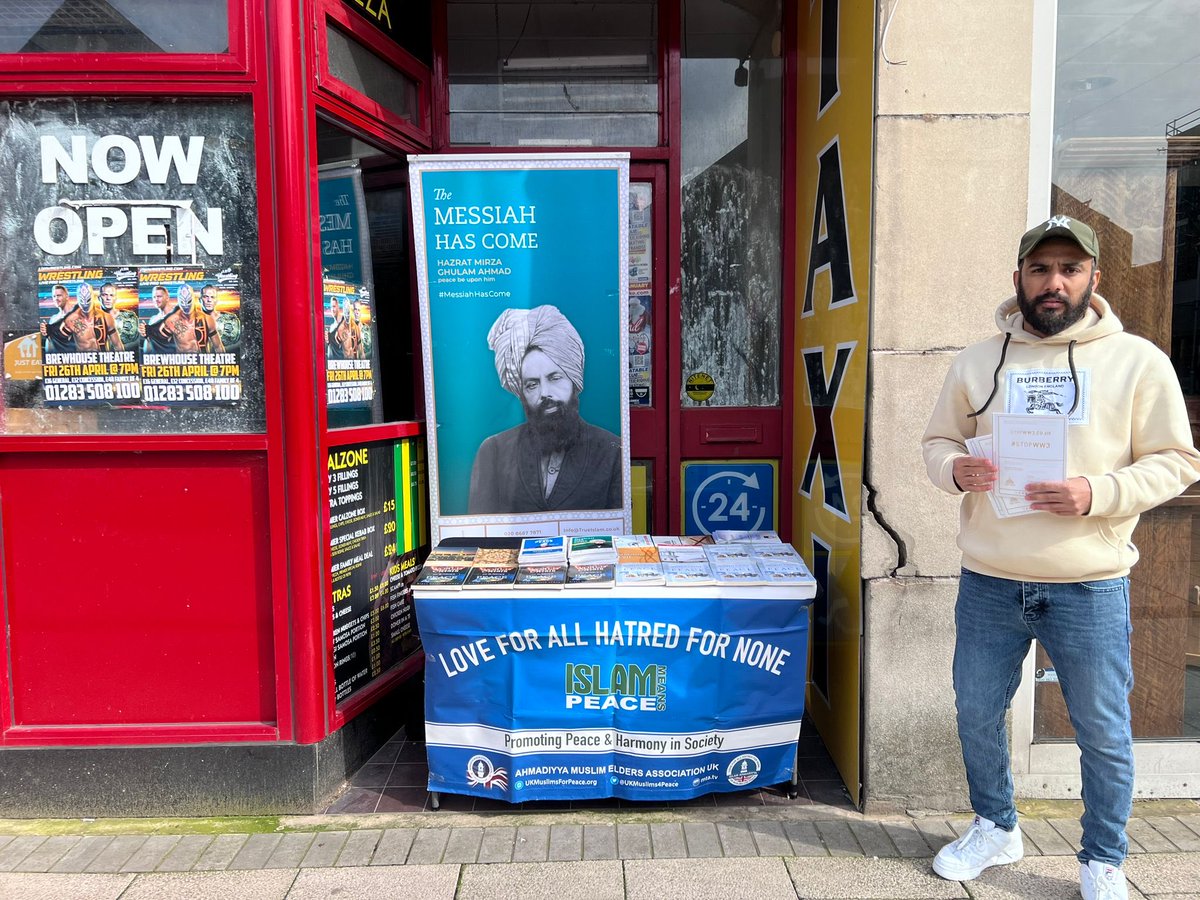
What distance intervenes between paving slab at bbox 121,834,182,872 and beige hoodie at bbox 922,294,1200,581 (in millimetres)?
3000

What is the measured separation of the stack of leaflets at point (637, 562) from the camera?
3.16 meters

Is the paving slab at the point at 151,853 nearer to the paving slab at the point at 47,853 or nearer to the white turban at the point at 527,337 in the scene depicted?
the paving slab at the point at 47,853

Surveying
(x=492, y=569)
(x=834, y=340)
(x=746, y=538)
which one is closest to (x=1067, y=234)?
(x=834, y=340)

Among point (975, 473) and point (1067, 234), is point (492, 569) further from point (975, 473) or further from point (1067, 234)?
point (1067, 234)

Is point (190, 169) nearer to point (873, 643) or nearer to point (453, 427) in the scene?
point (453, 427)

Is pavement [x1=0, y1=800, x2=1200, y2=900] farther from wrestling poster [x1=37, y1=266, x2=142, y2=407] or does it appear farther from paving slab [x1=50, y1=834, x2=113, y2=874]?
wrestling poster [x1=37, y1=266, x2=142, y2=407]

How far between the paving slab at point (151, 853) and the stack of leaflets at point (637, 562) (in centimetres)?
189

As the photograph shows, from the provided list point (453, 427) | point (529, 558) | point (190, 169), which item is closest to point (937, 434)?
point (529, 558)

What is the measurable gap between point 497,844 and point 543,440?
166cm

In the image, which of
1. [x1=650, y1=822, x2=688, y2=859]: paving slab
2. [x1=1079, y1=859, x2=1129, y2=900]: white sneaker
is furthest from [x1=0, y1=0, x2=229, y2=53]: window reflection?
[x1=1079, y1=859, x2=1129, y2=900]: white sneaker

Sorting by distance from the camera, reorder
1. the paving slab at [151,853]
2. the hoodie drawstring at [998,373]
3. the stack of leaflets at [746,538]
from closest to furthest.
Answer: the hoodie drawstring at [998,373], the paving slab at [151,853], the stack of leaflets at [746,538]

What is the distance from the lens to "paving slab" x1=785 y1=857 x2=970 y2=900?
2.74 metres

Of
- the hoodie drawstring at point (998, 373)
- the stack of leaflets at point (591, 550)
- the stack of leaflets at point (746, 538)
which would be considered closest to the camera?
the hoodie drawstring at point (998, 373)

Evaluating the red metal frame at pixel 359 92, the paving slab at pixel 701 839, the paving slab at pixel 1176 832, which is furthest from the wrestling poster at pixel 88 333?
the paving slab at pixel 1176 832
